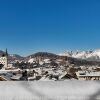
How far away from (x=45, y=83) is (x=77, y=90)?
5.9 inches

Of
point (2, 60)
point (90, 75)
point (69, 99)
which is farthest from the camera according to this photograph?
point (2, 60)

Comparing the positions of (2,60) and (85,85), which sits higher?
(2,60)

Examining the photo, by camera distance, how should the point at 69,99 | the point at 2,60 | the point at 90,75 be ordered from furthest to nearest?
the point at 2,60
the point at 90,75
the point at 69,99

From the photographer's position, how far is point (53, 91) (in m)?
1.34

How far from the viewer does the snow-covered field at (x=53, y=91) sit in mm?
1324

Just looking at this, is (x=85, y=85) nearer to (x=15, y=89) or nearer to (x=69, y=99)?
(x=69, y=99)

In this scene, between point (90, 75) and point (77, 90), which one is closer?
point (77, 90)

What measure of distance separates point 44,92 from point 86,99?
18 cm

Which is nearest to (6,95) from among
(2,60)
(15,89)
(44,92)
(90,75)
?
(15,89)

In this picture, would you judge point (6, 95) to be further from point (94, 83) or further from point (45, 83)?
point (94, 83)

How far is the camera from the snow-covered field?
132cm

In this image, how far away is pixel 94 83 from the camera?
1.38 meters

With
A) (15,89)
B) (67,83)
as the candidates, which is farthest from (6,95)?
(67,83)

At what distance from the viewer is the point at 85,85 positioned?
1.35m
